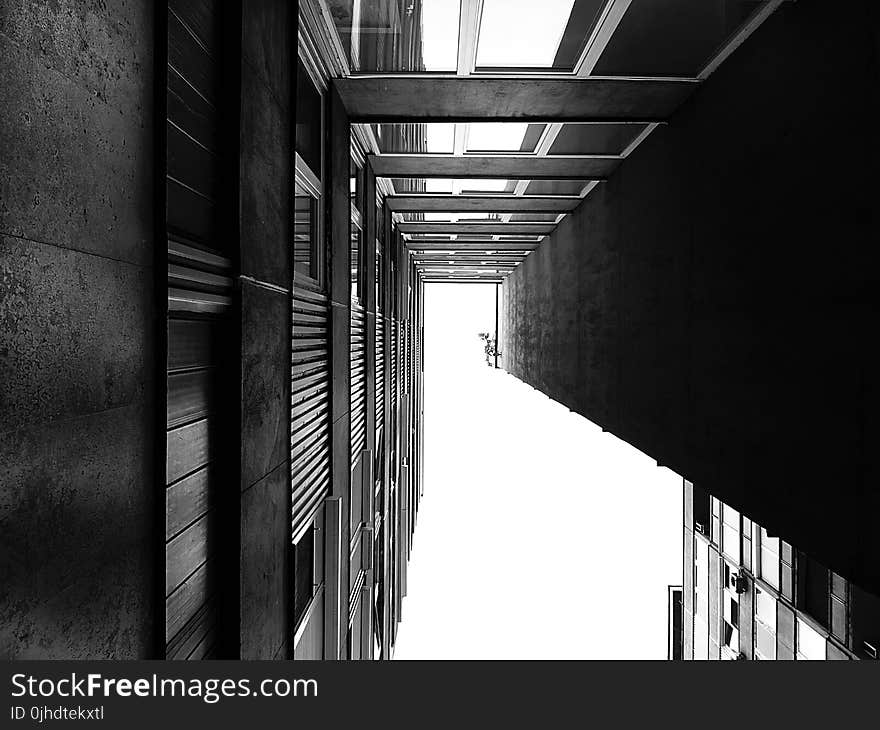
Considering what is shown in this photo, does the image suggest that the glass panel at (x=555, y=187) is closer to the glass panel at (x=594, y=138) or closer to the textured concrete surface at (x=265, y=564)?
the glass panel at (x=594, y=138)

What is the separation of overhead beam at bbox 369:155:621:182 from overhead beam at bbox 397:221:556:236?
6.03 m

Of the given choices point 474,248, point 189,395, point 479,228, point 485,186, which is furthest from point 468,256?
point 189,395

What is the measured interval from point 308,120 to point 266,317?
318cm

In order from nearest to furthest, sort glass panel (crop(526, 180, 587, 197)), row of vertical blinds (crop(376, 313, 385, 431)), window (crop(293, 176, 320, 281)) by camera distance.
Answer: window (crop(293, 176, 320, 281)) < glass panel (crop(526, 180, 587, 197)) < row of vertical blinds (crop(376, 313, 385, 431))

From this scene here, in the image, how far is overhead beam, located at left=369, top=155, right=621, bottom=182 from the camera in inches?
440

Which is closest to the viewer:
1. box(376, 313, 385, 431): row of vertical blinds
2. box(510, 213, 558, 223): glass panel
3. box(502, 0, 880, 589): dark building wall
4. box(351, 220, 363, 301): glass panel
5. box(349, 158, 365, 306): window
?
box(502, 0, 880, 589): dark building wall

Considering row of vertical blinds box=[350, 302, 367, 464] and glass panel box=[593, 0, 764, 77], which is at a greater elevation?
glass panel box=[593, 0, 764, 77]

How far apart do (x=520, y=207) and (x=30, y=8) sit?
1383 cm

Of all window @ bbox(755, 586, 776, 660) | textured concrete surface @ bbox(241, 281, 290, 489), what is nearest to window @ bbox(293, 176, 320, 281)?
textured concrete surface @ bbox(241, 281, 290, 489)

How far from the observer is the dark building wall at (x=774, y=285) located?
4504 millimetres

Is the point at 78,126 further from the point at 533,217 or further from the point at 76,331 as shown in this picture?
the point at 533,217

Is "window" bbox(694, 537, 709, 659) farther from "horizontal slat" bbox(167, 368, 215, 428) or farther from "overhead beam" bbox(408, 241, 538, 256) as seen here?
"horizontal slat" bbox(167, 368, 215, 428)

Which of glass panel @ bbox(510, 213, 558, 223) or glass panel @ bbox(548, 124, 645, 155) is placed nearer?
glass panel @ bbox(548, 124, 645, 155)

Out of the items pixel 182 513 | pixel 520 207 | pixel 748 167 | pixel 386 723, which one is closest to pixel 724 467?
pixel 748 167
